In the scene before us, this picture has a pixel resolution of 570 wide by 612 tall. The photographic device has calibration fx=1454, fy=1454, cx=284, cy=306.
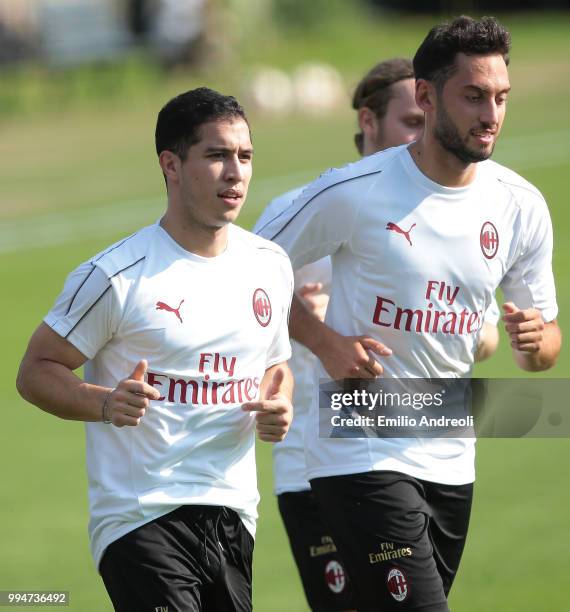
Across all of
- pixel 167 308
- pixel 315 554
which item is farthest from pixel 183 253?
pixel 315 554

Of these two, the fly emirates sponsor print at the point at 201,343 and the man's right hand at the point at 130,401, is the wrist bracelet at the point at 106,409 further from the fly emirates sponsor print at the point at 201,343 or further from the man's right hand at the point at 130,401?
the fly emirates sponsor print at the point at 201,343

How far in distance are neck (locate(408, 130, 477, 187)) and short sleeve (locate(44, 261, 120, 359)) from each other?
4.89 ft

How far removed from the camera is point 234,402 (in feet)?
18.4

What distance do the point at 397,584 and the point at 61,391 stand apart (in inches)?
60.7

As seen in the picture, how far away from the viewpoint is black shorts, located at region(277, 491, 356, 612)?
716cm

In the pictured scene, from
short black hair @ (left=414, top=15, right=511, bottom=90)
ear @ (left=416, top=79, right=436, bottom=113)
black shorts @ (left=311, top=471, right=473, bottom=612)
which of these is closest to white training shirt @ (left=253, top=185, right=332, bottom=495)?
Answer: black shorts @ (left=311, top=471, right=473, bottom=612)

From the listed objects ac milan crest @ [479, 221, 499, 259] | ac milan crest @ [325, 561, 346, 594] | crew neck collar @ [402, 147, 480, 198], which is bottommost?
ac milan crest @ [325, 561, 346, 594]

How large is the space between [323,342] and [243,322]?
47cm

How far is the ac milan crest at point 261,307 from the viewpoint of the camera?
5699 mm

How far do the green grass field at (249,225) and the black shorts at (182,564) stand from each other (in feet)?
8.95

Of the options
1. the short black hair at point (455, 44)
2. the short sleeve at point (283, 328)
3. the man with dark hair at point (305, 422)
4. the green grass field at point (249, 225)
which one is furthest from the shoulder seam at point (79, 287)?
the green grass field at point (249, 225)

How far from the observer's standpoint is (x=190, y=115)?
557cm

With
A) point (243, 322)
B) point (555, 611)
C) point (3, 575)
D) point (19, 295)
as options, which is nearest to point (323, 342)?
point (243, 322)

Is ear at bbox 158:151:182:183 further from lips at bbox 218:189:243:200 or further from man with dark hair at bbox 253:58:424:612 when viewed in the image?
man with dark hair at bbox 253:58:424:612
